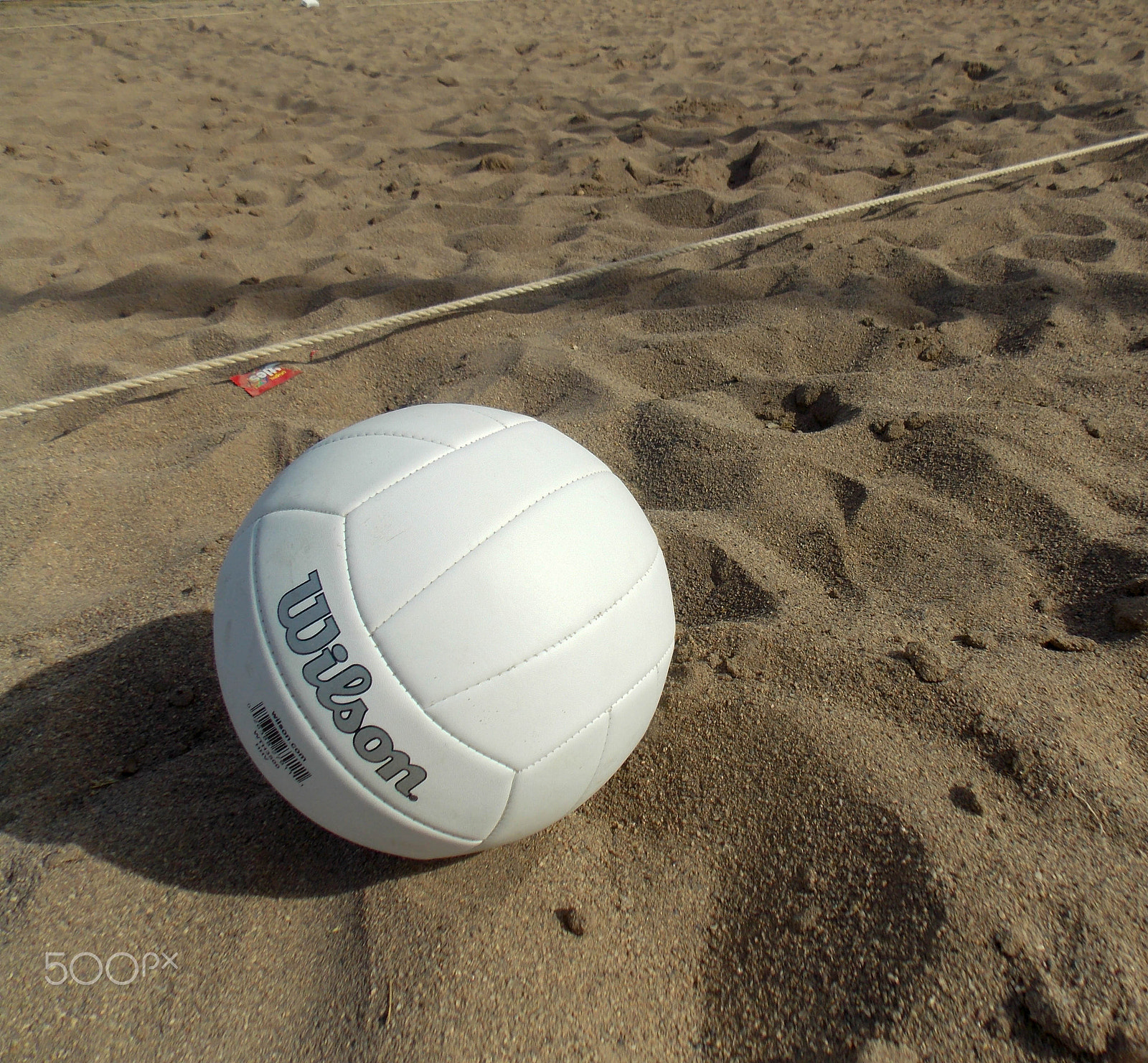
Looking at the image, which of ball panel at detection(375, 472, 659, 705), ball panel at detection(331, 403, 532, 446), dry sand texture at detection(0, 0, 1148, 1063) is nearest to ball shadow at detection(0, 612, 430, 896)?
dry sand texture at detection(0, 0, 1148, 1063)

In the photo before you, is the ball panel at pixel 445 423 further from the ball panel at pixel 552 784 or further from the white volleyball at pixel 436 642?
the ball panel at pixel 552 784

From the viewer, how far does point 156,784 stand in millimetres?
1740

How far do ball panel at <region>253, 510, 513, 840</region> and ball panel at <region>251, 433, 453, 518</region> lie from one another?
0.32 feet

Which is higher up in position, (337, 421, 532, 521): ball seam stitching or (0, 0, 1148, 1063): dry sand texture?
(337, 421, 532, 521): ball seam stitching

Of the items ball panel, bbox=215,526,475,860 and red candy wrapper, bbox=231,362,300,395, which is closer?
ball panel, bbox=215,526,475,860

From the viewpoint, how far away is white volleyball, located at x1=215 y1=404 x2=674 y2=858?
129cm

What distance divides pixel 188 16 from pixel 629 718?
12.4m

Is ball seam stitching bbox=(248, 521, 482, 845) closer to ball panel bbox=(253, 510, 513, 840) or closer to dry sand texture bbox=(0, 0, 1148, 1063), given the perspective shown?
ball panel bbox=(253, 510, 513, 840)

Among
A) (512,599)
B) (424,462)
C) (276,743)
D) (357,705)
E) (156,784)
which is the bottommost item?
(156,784)

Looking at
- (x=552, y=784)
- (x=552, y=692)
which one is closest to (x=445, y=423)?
(x=552, y=692)

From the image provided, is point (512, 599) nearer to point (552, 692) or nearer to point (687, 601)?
point (552, 692)

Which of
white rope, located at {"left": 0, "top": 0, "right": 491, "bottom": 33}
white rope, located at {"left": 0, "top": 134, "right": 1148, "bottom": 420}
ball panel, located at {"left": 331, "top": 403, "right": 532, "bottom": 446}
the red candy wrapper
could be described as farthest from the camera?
white rope, located at {"left": 0, "top": 0, "right": 491, "bottom": 33}

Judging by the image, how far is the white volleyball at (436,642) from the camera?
4.23 ft

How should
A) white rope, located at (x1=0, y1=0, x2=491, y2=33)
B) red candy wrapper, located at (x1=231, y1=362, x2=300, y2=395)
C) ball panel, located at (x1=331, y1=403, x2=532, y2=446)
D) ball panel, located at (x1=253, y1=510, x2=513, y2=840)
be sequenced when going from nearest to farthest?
ball panel, located at (x1=253, y1=510, x2=513, y2=840)
ball panel, located at (x1=331, y1=403, x2=532, y2=446)
red candy wrapper, located at (x1=231, y1=362, x2=300, y2=395)
white rope, located at (x1=0, y1=0, x2=491, y2=33)
